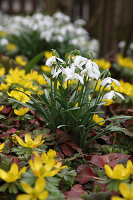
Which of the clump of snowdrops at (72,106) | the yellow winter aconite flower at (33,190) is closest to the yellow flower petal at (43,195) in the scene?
the yellow winter aconite flower at (33,190)

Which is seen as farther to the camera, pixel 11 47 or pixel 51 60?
pixel 11 47

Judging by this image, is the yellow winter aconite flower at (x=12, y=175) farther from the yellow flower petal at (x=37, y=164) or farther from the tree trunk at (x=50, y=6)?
the tree trunk at (x=50, y=6)

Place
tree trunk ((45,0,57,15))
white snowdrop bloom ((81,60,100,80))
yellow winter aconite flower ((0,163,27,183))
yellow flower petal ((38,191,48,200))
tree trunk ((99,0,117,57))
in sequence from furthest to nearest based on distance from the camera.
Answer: tree trunk ((45,0,57,15)) → tree trunk ((99,0,117,57)) → white snowdrop bloom ((81,60,100,80)) → yellow winter aconite flower ((0,163,27,183)) → yellow flower petal ((38,191,48,200))

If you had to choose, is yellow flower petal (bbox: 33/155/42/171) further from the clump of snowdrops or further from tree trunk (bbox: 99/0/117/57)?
tree trunk (bbox: 99/0/117/57)

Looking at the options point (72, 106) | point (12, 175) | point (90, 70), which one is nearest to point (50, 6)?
point (72, 106)

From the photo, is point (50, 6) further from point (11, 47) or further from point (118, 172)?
point (118, 172)

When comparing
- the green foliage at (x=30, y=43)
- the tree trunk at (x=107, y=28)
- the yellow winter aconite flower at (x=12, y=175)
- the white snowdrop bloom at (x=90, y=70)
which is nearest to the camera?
the yellow winter aconite flower at (x=12, y=175)

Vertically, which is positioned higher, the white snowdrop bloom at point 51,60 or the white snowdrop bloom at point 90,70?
the white snowdrop bloom at point 51,60

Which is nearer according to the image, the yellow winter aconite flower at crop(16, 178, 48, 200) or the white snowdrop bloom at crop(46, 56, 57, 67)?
the yellow winter aconite flower at crop(16, 178, 48, 200)

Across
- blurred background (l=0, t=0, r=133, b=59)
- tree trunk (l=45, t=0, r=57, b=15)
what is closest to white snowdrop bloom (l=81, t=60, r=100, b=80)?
blurred background (l=0, t=0, r=133, b=59)

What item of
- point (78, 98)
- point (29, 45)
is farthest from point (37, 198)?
point (29, 45)

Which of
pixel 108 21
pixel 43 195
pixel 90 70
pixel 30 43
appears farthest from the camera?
pixel 108 21

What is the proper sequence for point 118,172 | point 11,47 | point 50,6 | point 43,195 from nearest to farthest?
point 43,195 < point 118,172 < point 11,47 < point 50,6

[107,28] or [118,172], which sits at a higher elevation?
[107,28]
